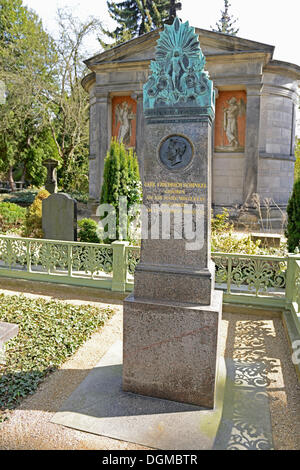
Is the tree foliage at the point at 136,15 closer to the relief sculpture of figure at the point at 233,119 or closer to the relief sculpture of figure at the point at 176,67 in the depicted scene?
the relief sculpture of figure at the point at 233,119

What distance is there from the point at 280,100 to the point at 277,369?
51.0ft

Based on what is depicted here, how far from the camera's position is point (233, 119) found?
16.8 meters

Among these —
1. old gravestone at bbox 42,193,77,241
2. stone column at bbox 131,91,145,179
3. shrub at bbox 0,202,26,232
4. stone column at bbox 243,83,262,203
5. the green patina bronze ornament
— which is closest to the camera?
the green patina bronze ornament

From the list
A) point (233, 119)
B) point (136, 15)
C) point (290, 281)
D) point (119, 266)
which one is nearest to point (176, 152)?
point (290, 281)

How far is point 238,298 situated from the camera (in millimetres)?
7062

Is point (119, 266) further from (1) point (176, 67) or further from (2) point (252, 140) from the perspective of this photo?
(2) point (252, 140)

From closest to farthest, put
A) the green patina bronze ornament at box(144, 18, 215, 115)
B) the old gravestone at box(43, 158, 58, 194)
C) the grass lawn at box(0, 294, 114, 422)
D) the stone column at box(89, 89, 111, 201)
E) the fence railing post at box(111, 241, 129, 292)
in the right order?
the green patina bronze ornament at box(144, 18, 215, 115)
the grass lawn at box(0, 294, 114, 422)
the fence railing post at box(111, 241, 129, 292)
the old gravestone at box(43, 158, 58, 194)
the stone column at box(89, 89, 111, 201)

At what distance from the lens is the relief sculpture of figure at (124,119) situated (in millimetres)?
18578

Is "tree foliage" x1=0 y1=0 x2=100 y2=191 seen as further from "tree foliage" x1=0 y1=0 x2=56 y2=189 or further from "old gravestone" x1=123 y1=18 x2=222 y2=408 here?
"old gravestone" x1=123 y1=18 x2=222 y2=408

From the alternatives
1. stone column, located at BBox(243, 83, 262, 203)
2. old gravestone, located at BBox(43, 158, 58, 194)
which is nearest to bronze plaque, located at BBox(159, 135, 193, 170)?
old gravestone, located at BBox(43, 158, 58, 194)

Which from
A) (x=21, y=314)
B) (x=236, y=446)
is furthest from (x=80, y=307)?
(x=236, y=446)

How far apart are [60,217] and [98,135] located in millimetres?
9707

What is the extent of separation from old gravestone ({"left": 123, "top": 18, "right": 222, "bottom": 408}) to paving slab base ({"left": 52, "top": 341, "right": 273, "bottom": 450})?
0.55 ft

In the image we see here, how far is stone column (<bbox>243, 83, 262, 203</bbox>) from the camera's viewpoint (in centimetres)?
1608
